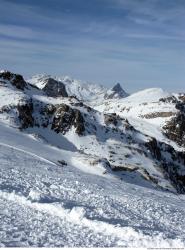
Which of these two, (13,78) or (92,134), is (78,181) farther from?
(13,78)

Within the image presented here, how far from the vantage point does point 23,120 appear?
89125 mm

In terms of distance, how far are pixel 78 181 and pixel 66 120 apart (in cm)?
6645

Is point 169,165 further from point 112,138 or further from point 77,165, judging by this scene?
point 77,165

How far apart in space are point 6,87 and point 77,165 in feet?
128

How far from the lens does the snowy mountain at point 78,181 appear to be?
17969 mm

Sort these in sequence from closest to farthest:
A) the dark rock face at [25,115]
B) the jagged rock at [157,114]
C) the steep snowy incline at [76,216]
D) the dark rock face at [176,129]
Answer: the steep snowy incline at [76,216]
the dark rock face at [25,115]
the dark rock face at [176,129]
the jagged rock at [157,114]

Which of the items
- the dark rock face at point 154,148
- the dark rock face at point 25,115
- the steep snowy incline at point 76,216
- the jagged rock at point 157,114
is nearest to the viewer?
the steep snowy incline at point 76,216

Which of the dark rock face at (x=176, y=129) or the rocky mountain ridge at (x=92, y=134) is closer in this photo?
the rocky mountain ridge at (x=92, y=134)

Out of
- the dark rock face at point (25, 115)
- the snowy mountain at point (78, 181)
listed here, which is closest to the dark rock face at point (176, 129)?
the snowy mountain at point (78, 181)

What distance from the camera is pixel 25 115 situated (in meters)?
90.8

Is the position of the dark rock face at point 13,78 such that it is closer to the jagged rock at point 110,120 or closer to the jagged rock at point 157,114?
the jagged rock at point 110,120

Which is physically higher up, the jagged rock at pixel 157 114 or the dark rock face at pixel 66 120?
the jagged rock at pixel 157 114

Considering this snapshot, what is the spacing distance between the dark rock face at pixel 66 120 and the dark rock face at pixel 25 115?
6.38 meters

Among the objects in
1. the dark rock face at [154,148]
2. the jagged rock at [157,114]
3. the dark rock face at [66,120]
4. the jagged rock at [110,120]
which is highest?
the jagged rock at [157,114]
